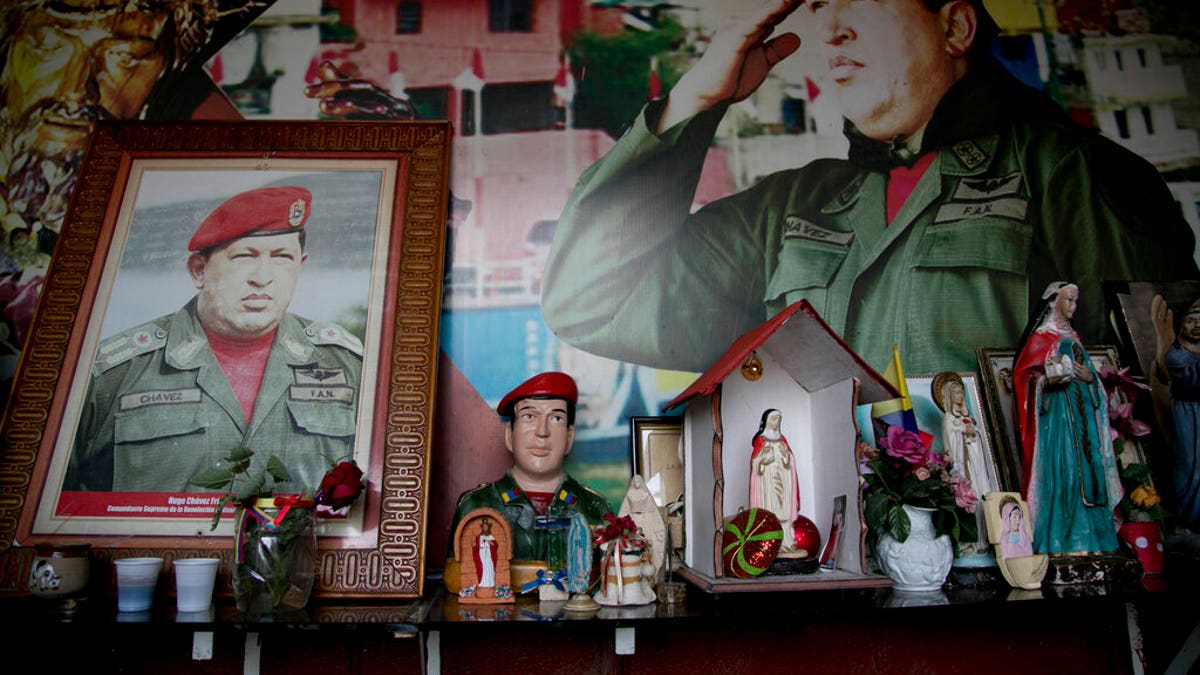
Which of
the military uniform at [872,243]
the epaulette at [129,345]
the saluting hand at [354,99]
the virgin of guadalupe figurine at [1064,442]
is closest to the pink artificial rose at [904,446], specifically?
the virgin of guadalupe figurine at [1064,442]

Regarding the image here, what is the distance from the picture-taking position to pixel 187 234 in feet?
9.30

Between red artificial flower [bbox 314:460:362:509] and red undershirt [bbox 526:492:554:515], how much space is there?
1.77 feet

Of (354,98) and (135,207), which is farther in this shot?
(354,98)

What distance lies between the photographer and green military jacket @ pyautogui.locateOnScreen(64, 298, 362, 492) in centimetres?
252

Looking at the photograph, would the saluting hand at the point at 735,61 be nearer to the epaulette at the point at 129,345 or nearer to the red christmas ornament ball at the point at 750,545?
the red christmas ornament ball at the point at 750,545

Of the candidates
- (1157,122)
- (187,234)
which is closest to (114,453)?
(187,234)

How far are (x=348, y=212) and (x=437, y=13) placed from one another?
100 centimetres

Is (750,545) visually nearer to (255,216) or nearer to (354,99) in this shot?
(255,216)

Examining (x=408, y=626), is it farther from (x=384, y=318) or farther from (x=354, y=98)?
(x=354, y=98)

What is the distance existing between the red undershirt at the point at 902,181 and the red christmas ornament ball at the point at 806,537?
4.42 feet

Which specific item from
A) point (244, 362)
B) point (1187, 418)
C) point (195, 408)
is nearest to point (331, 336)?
point (244, 362)

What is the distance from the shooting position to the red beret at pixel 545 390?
2514 millimetres

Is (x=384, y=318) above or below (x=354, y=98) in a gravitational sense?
below

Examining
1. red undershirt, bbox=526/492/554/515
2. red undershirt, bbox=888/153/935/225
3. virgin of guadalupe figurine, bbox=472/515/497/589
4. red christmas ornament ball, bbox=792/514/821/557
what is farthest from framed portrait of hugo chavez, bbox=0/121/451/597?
red undershirt, bbox=888/153/935/225
